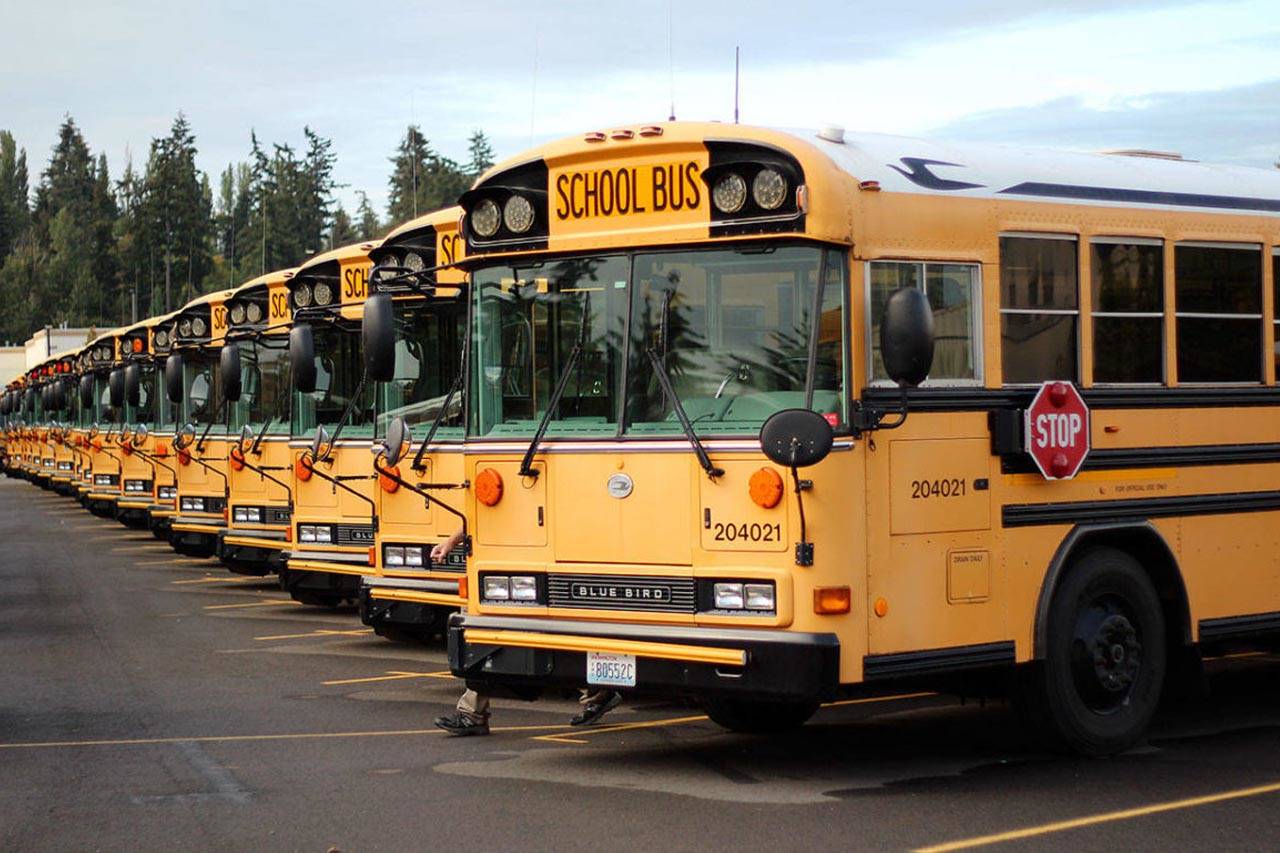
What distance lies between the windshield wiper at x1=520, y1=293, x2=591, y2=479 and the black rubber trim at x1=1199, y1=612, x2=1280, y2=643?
362cm

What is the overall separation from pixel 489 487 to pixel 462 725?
5.35 ft

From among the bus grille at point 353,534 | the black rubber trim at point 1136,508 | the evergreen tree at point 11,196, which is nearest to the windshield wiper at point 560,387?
the black rubber trim at point 1136,508

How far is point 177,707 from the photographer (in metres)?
12.0

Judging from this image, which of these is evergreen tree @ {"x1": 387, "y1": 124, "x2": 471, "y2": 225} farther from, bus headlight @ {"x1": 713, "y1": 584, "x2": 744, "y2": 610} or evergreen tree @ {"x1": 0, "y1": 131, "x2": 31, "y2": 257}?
bus headlight @ {"x1": 713, "y1": 584, "x2": 744, "y2": 610}

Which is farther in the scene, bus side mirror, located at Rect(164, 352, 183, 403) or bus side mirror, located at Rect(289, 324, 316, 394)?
bus side mirror, located at Rect(164, 352, 183, 403)

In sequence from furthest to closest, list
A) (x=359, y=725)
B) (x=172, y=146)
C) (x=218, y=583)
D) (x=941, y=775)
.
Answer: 1. (x=172, y=146)
2. (x=218, y=583)
3. (x=359, y=725)
4. (x=941, y=775)

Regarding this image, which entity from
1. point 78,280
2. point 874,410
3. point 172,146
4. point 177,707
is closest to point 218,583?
point 177,707

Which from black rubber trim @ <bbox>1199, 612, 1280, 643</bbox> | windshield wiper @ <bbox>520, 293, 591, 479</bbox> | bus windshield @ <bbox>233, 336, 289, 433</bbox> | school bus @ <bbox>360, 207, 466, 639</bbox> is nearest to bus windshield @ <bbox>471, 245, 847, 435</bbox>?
windshield wiper @ <bbox>520, 293, 591, 479</bbox>

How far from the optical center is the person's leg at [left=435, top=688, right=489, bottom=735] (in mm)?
10461

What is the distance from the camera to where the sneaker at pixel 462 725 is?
34.4 feet

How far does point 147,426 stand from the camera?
2630 cm

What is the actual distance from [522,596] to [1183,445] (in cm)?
353

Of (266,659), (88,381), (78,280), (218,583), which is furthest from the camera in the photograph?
(78,280)

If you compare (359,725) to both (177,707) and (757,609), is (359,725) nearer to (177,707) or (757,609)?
(177,707)
